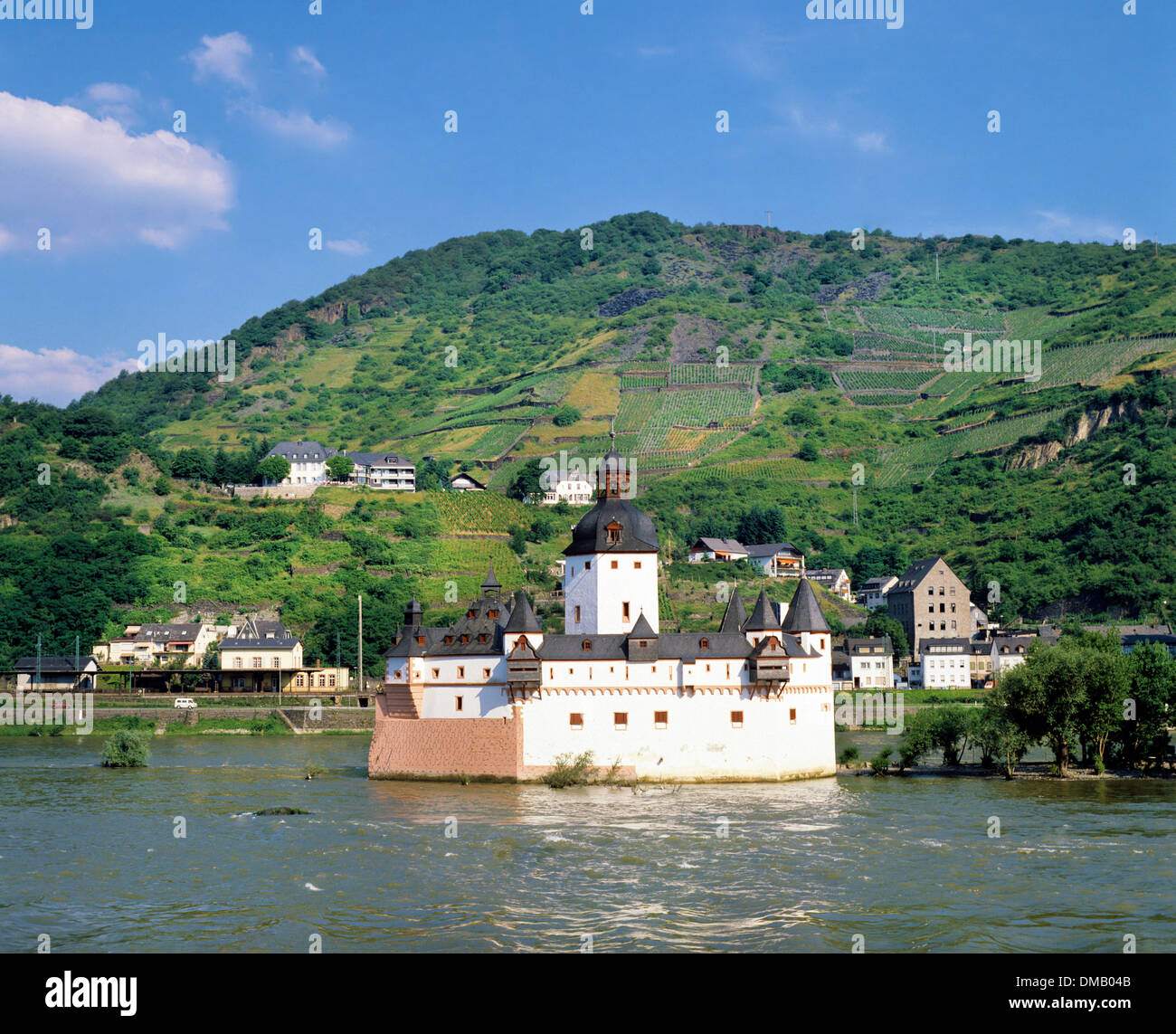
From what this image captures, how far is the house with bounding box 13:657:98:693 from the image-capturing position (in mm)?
99562

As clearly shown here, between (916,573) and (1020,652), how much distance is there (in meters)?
20.8

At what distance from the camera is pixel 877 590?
140500mm

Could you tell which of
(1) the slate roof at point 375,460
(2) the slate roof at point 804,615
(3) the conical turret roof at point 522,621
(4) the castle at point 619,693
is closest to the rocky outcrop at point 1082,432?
(1) the slate roof at point 375,460

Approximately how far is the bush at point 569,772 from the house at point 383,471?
11998cm

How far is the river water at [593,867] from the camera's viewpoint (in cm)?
2944

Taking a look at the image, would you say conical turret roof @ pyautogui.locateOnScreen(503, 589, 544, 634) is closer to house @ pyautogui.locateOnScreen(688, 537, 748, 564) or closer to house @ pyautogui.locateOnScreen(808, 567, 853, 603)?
house @ pyautogui.locateOnScreen(688, 537, 748, 564)

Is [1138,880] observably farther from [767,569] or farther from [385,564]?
[767,569]

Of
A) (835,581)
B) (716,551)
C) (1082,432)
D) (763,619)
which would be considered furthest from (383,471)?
(763,619)

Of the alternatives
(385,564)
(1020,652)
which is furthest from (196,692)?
(1020,652)

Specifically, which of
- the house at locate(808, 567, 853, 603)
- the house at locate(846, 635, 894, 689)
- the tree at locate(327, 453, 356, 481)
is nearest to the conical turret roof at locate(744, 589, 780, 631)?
the house at locate(846, 635, 894, 689)

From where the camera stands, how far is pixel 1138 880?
114ft

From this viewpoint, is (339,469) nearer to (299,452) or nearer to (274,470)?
(299,452)

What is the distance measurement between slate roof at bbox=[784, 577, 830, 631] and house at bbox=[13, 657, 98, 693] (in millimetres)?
64485
